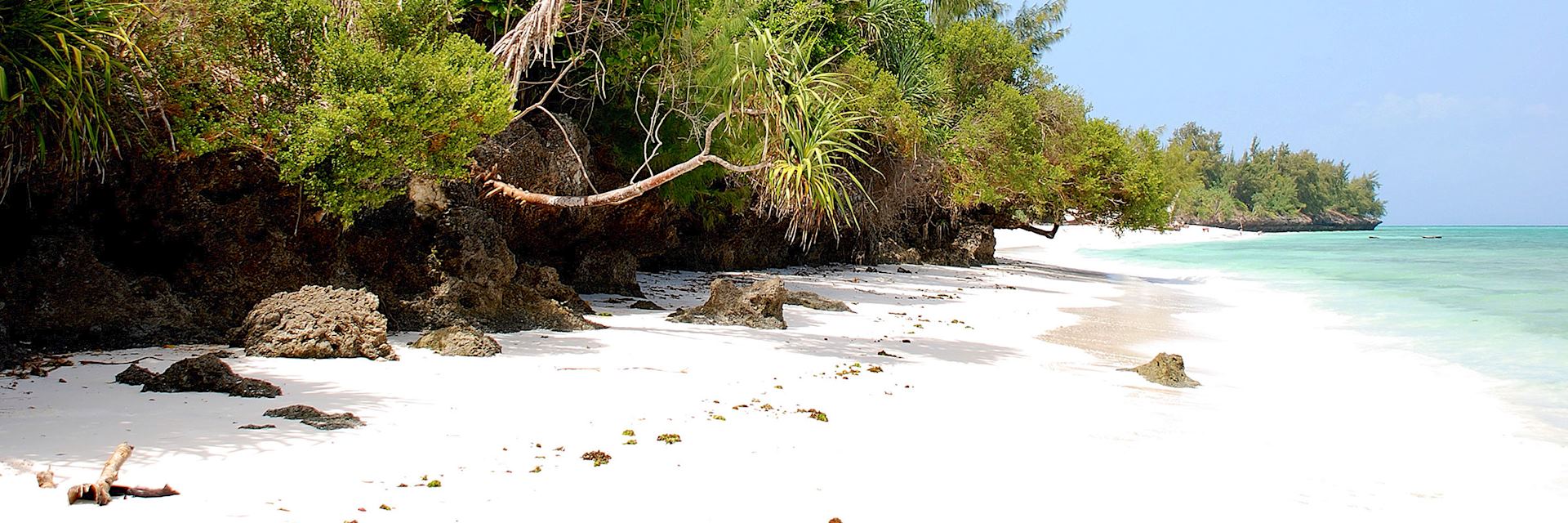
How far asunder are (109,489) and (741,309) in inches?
234

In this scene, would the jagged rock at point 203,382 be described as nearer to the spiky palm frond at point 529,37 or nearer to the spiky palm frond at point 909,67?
the spiky palm frond at point 529,37

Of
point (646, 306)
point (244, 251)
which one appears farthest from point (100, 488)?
point (646, 306)

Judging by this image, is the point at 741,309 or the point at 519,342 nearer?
the point at 519,342

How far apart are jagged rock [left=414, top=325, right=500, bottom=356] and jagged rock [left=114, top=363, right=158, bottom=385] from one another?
171cm

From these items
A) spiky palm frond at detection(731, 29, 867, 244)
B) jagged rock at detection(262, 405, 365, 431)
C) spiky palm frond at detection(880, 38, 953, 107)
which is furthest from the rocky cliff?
spiky palm frond at detection(880, 38, 953, 107)

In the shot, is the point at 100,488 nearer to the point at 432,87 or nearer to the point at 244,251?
the point at 432,87

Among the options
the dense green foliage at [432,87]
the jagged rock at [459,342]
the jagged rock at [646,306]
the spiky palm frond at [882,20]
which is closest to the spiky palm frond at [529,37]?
the dense green foliage at [432,87]

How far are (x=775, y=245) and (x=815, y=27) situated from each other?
13.9ft

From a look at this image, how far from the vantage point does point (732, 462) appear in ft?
13.5

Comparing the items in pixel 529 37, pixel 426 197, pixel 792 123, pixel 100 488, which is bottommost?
pixel 100 488

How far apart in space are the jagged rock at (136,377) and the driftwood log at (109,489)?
1636 millimetres

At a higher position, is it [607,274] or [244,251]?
[244,251]

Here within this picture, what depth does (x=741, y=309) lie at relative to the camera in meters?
8.84

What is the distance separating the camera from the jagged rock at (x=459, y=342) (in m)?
6.31
